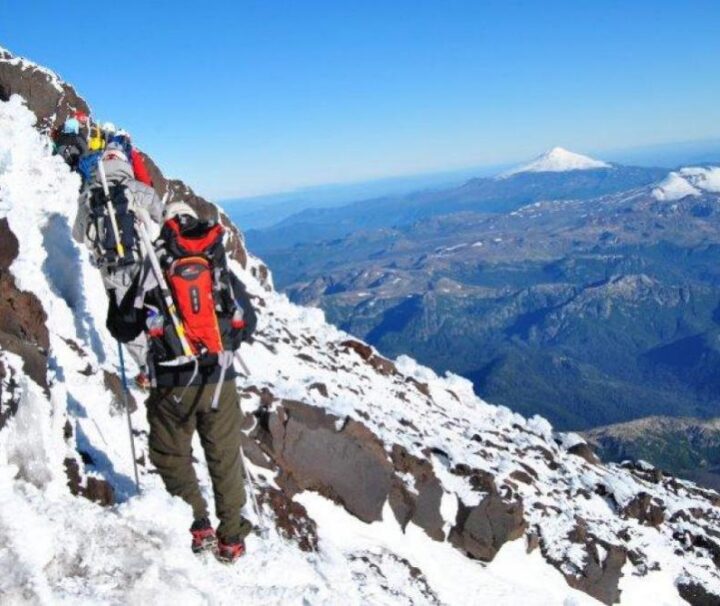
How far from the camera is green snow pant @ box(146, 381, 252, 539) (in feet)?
27.8

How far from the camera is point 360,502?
64.6 feet

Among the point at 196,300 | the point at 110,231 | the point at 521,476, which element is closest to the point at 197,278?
the point at 196,300

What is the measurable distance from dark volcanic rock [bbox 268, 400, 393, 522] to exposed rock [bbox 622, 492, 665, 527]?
647 inches

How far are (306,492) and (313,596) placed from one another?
9935 millimetres

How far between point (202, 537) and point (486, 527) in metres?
15.6

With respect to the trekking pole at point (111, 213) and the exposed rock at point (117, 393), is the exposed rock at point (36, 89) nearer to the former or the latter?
the exposed rock at point (117, 393)

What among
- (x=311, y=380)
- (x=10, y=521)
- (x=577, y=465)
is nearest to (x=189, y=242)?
(x=10, y=521)

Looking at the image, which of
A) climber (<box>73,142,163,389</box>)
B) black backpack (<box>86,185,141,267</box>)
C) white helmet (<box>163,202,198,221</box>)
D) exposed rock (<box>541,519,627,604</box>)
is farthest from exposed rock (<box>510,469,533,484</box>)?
white helmet (<box>163,202,198,221</box>)

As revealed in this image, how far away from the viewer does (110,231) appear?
12883mm

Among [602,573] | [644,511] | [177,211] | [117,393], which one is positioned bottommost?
[644,511]

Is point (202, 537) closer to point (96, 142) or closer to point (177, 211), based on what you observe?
point (177, 211)

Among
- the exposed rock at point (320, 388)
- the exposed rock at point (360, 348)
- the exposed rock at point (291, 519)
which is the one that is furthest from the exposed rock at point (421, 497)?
the exposed rock at point (360, 348)

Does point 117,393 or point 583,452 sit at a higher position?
point 117,393

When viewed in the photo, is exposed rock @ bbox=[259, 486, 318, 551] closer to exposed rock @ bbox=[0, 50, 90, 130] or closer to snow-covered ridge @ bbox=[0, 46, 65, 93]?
exposed rock @ bbox=[0, 50, 90, 130]
